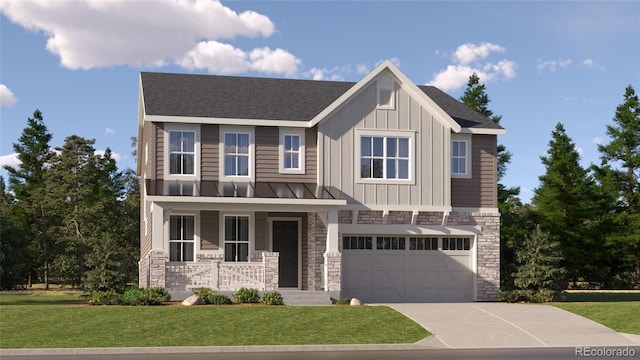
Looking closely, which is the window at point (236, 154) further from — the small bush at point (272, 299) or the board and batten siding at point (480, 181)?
the board and batten siding at point (480, 181)

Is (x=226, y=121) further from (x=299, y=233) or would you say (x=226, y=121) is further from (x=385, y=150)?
(x=385, y=150)

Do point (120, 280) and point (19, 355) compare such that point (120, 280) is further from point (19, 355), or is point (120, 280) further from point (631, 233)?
point (631, 233)

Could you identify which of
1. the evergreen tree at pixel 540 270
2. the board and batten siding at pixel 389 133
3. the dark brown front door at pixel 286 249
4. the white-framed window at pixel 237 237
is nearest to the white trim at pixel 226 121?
the board and batten siding at pixel 389 133

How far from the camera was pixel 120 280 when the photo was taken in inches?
1223

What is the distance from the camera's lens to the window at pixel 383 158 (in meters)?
32.6

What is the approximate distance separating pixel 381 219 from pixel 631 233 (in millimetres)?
27497

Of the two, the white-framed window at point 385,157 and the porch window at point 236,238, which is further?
the white-framed window at point 385,157

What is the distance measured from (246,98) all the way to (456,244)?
1010cm

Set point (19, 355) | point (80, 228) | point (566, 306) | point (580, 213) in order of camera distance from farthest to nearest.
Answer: point (80, 228)
point (580, 213)
point (566, 306)
point (19, 355)

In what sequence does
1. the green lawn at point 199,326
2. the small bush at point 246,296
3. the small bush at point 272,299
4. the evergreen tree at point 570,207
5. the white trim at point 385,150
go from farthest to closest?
1. the evergreen tree at point 570,207
2. the white trim at point 385,150
3. the small bush at point 246,296
4. the small bush at point 272,299
5. the green lawn at point 199,326

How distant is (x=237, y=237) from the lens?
32188 mm

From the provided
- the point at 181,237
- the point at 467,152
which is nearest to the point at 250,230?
the point at 181,237

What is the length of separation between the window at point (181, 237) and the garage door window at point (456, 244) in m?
9.75

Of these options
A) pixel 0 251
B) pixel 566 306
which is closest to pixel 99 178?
pixel 0 251
